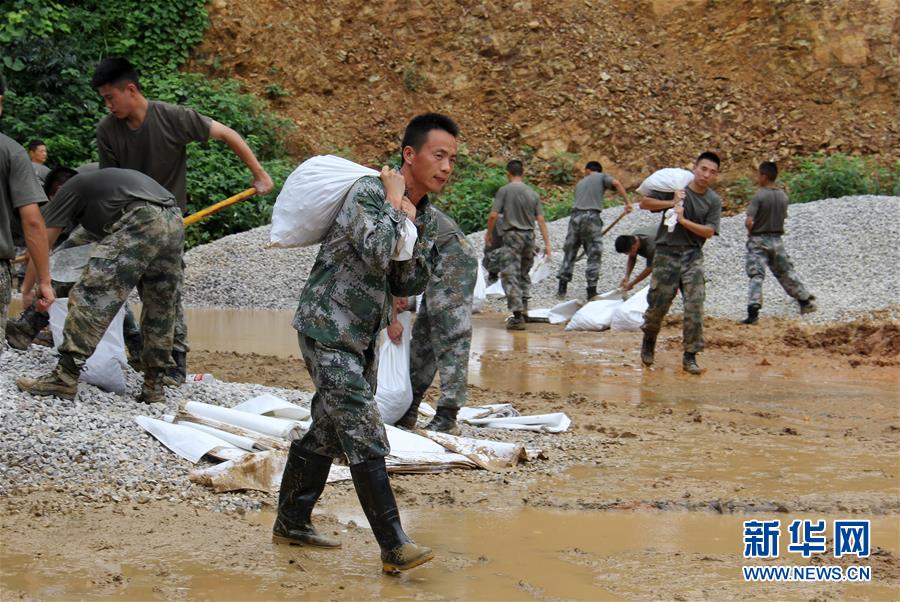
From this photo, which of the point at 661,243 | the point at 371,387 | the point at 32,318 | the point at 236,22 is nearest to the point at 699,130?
the point at 236,22

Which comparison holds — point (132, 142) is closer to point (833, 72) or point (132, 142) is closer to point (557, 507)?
point (557, 507)

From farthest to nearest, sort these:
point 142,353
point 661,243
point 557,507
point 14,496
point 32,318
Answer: point 661,243 < point 32,318 < point 142,353 < point 557,507 < point 14,496

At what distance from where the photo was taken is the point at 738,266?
16547mm

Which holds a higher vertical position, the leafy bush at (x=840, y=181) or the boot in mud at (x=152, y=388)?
the leafy bush at (x=840, y=181)

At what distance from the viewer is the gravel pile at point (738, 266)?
1486cm

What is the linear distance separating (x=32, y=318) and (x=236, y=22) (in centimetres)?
1833

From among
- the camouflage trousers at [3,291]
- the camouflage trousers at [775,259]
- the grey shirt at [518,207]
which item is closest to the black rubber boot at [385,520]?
the camouflage trousers at [3,291]

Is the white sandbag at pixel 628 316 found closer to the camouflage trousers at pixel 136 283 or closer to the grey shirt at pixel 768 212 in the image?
the grey shirt at pixel 768 212

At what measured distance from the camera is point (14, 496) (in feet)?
16.1

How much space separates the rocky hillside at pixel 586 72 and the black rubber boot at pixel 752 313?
448 inches

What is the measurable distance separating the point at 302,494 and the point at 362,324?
0.72 meters

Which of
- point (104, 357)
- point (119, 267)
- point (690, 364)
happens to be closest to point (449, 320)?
point (119, 267)

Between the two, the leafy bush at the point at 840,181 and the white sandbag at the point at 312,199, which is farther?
the leafy bush at the point at 840,181

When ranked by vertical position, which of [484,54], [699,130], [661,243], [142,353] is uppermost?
[484,54]
